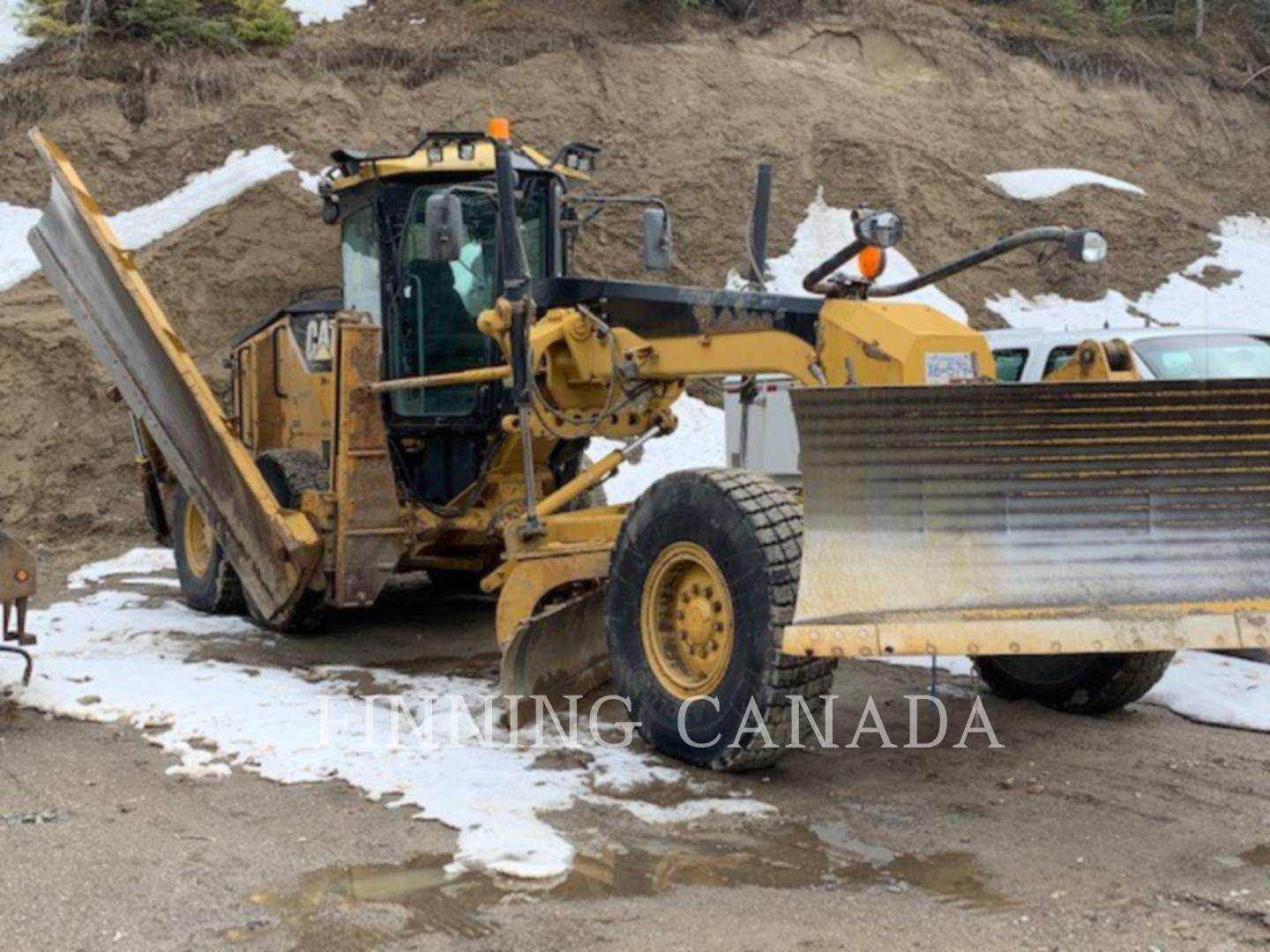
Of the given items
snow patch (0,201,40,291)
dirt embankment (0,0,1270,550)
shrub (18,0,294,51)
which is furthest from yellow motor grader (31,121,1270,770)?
shrub (18,0,294,51)

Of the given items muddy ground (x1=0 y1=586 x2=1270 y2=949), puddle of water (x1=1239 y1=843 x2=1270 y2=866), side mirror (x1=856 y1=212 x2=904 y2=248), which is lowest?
puddle of water (x1=1239 y1=843 x2=1270 y2=866)

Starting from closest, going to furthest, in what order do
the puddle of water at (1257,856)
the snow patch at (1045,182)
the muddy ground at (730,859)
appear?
the muddy ground at (730,859) → the puddle of water at (1257,856) → the snow patch at (1045,182)

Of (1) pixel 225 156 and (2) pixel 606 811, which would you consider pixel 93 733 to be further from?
(1) pixel 225 156

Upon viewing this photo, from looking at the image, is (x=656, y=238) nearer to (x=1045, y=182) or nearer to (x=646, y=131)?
(x=646, y=131)

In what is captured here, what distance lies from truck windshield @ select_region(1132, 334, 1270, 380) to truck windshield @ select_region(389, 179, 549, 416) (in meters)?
3.97

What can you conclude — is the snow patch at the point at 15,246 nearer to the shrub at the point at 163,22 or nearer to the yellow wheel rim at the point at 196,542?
the shrub at the point at 163,22

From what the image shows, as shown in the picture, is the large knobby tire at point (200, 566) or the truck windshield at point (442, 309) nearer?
the truck windshield at point (442, 309)

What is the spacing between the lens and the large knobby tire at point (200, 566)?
928cm

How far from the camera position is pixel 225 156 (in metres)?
17.6

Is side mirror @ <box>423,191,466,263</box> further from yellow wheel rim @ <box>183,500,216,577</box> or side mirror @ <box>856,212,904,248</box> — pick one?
yellow wheel rim @ <box>183,500,216,577</box>

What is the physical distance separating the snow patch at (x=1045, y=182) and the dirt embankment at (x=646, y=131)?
0.75 feet

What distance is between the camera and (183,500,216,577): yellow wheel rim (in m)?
9.76

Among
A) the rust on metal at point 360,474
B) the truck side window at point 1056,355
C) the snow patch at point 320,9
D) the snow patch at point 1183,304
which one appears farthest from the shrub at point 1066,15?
the rust on metal at point 360,474

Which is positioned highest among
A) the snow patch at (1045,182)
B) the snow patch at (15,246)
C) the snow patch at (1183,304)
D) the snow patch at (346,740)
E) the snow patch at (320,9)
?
the snow patch at (320,9)
